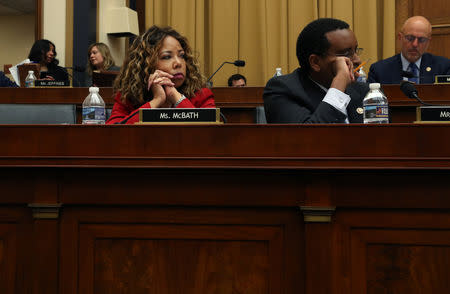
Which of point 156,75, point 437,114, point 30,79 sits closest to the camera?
point 437,114

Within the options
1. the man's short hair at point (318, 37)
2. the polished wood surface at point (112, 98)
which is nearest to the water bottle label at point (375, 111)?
the man's short hair at point (318, 37)

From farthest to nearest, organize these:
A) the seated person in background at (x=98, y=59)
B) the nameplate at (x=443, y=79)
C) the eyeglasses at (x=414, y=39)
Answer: the seated person in background at (x=98, y=59), the eyeglasses at (x=414, y=39), the nameplate at (x=443, y=79)

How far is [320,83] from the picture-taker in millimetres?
1896

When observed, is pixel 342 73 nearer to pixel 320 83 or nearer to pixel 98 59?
pixel 320 83

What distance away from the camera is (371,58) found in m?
4.66

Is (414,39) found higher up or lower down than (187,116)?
higher up

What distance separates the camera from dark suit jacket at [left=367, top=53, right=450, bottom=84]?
3.25 m

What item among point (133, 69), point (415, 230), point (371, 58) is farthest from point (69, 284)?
point (371, 58)

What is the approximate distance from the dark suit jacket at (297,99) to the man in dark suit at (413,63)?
1437 millimetres

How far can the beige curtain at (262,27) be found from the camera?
4.70m

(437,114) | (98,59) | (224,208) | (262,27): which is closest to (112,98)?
(98,59)

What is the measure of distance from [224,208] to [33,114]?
1.53 meters

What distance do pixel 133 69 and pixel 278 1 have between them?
126 inches

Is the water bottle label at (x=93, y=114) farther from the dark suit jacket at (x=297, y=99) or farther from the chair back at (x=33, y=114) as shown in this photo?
the dark suit jacket at (x=297, y=99)
